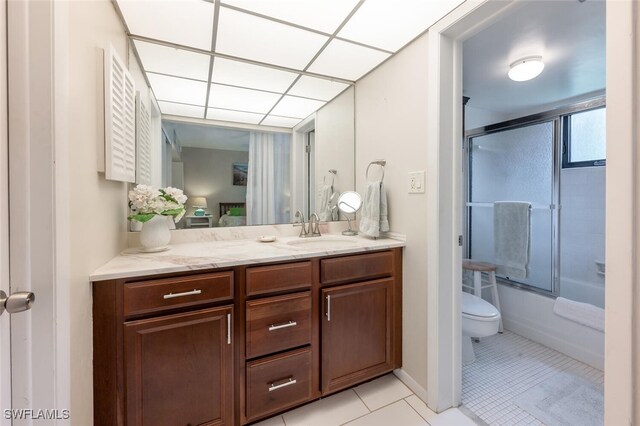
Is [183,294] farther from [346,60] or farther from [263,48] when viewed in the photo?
[346,60]

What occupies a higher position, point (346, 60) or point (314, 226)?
point (346, 60)

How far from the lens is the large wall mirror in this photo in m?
1.67

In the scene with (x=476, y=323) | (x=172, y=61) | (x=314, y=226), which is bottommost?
(x=476, y=323)

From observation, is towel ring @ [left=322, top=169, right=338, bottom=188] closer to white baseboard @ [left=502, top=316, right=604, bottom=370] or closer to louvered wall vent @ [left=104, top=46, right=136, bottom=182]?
louvered wall vent @ [left=104, top=46, right=136, bottom=182]

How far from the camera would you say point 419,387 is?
4.92 feet

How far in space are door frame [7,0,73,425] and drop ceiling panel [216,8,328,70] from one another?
2.62 feet

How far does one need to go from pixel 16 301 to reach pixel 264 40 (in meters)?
1.55

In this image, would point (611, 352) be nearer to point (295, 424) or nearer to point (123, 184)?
point (295, 424)

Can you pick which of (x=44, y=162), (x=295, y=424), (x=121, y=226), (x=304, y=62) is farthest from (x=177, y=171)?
(x=295, y=424)

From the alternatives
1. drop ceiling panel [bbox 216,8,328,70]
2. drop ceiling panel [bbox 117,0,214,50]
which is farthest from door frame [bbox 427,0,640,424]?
drop ceiling panel [bbox 117,0,214,50]

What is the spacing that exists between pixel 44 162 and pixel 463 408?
2051 mm

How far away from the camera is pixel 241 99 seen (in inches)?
72.7

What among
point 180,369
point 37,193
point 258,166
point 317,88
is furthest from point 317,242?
point 37,193

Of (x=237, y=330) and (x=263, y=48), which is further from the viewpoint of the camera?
(x=263, y=48)
